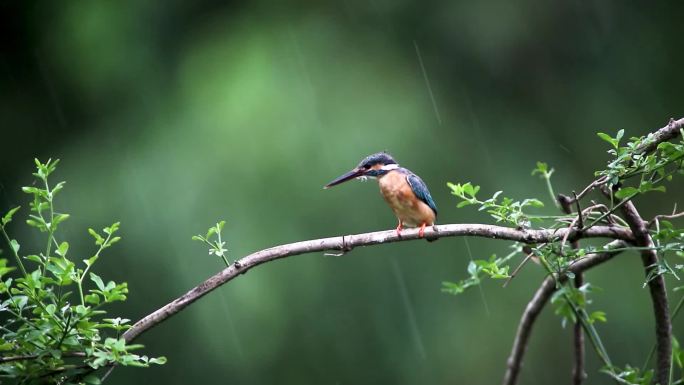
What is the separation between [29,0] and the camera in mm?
6590

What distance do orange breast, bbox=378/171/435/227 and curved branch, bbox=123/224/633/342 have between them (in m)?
0.94

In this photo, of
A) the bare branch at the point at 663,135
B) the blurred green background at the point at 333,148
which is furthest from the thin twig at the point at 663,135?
the blurred green background at the point at 333,148

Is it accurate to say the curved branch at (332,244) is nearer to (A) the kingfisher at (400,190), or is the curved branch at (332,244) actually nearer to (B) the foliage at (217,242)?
(B) the foliage at (217,242)

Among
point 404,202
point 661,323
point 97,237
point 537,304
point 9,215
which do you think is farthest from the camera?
point 404,202

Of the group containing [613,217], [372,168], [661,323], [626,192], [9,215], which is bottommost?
[661,323]

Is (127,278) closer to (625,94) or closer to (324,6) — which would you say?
(324,6)

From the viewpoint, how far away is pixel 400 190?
3.15m

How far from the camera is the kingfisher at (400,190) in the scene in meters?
3.12

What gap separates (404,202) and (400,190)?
0.06 metres

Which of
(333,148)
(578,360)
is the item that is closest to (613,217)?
(578,360)

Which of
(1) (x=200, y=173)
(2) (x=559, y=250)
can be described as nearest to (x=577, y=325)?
(2) (x=559, y=250)

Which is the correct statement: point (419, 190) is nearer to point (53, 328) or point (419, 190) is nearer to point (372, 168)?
point (372, 168)

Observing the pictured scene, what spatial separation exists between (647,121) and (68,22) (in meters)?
4.59

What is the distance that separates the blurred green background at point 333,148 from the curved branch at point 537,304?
246cm
